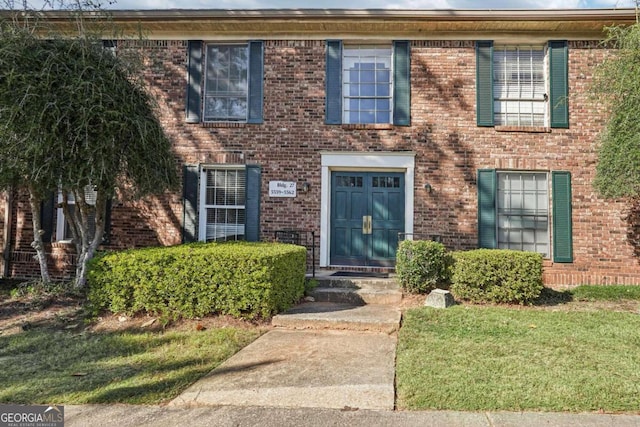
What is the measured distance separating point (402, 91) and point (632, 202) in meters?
4.95

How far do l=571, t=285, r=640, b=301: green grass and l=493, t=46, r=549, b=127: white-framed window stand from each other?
11.2ft

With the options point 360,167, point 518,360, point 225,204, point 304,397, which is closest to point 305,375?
point 304,397

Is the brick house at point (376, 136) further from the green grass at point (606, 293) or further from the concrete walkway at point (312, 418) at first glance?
the concrete walkway at point (312, 418)

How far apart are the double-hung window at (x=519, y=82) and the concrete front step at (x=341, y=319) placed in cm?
482

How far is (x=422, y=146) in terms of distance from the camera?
8492mm

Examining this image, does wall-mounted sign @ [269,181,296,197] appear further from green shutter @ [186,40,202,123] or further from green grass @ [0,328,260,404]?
green grass @ [0,328,260,404]

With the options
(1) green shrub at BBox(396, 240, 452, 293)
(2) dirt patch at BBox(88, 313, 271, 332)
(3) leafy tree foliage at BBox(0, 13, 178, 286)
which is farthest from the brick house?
(2) dirt patch at BBox(88, 313, 271, 332)

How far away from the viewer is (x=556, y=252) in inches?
321

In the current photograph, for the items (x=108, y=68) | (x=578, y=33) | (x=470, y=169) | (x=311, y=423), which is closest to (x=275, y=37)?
(x=108, y=68)

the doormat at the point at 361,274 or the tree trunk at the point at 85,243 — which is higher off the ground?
the tree trunk at the point at 85,243

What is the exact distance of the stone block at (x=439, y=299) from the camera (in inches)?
243

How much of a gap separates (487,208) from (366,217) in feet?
7.88

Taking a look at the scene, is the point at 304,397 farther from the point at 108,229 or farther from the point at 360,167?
the point at 108,229

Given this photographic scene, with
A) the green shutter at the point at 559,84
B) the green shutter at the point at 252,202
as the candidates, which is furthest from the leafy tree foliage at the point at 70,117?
the green shutter at the point at 559,84
